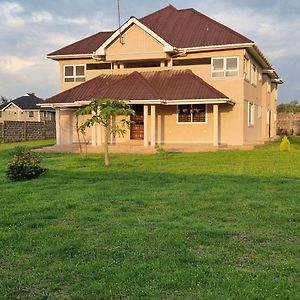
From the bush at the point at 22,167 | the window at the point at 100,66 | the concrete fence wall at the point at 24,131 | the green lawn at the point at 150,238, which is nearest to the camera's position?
the green lawn at the point at 150,238

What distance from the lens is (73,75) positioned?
27469mm

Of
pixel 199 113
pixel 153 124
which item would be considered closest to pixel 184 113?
pixel 199 113

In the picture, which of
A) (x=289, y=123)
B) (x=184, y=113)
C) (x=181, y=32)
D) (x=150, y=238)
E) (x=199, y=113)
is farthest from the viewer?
(x=289, y=123)

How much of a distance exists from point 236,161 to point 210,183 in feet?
18.9

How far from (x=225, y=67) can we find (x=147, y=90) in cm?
438

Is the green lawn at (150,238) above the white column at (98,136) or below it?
below

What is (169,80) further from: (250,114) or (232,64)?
(250,114)

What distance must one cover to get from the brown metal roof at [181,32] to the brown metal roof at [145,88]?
1.78 metres

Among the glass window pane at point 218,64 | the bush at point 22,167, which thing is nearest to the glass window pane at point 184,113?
the glass window pane at point 218,64

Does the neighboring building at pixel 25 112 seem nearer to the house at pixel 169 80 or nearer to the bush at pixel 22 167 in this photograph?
the house at pixel 169 80

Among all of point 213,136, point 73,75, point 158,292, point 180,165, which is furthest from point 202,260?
point 73,75

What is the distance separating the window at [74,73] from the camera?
27.3 metres

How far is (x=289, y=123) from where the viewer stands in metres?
47.4

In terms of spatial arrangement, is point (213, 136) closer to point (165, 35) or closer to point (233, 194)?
point (165, 35)
